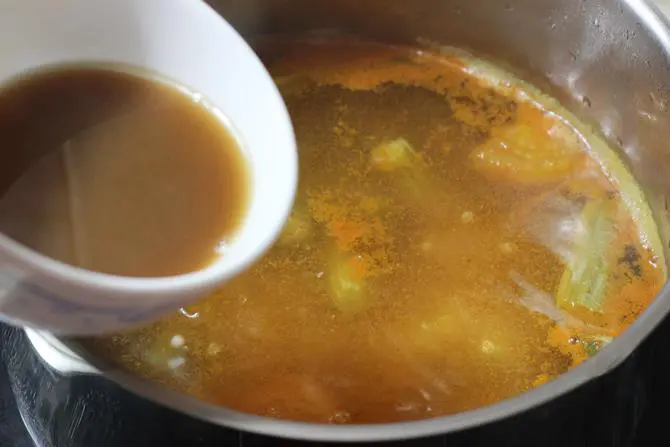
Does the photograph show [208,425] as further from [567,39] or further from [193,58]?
[567,39]

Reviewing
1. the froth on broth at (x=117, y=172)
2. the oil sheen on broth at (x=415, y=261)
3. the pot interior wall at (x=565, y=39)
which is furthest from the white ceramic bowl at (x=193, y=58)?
the pot interior wall at (x=565, y=39)

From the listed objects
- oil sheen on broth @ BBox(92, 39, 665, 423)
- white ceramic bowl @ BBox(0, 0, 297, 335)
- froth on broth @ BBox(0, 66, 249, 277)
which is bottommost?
oil sheen on broth @ BBox(92, 39, 665, 423)

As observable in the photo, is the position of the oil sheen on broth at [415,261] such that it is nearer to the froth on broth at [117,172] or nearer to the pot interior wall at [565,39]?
the pot interior wall at [565,39]

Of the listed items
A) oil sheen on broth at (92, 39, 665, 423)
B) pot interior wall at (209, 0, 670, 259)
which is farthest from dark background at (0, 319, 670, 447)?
pot interior wall at (209, 0, 670, 259)

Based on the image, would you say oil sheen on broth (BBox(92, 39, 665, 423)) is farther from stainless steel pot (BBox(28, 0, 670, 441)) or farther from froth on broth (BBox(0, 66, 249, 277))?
froth on broth (BBox(0, 66, 249, 277))

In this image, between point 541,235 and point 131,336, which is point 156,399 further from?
point 541,235

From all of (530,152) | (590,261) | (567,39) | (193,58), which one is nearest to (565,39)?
(567,39)
